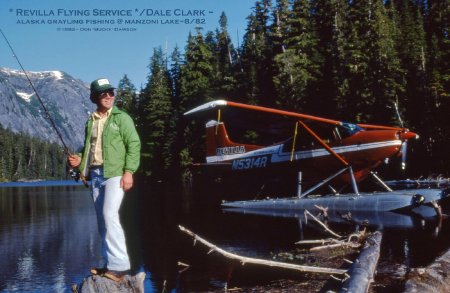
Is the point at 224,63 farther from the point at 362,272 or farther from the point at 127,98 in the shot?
the point at 362,272

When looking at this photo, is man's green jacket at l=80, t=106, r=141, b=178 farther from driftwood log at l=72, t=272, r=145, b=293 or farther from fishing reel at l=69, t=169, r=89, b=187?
driftwood log at l=72, t=272, r=145, b=293

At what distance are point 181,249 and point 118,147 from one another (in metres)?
5.29

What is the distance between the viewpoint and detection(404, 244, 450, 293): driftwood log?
421cm

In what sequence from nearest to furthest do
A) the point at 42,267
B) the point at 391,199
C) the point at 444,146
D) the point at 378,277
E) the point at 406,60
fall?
the point at 378,277 → the point at 42,267 → the point at 391,199 → the point at 444,146 → the point at 406,60

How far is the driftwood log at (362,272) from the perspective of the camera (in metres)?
4.38

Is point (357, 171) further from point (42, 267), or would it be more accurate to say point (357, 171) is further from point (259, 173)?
point (42, 267)

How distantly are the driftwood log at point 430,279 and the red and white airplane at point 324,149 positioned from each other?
8.77 m

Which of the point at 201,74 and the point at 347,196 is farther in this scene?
the point at 201,74

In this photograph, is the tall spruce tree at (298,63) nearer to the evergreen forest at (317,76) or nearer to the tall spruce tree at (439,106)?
→ the evergreen forest at (317,76)

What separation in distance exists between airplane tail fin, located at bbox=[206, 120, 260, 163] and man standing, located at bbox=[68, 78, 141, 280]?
13094 millimetres

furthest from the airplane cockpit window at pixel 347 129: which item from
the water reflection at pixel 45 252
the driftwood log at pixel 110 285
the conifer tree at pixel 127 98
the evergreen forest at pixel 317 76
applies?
the conifer tree at pixel 127 98

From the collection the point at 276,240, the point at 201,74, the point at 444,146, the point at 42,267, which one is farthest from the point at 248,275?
the point at 201,74

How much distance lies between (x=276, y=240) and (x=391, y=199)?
16.0 ft

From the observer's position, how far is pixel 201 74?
1945 inches
